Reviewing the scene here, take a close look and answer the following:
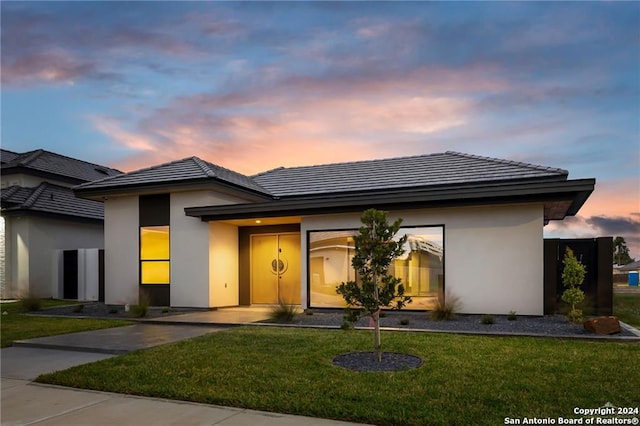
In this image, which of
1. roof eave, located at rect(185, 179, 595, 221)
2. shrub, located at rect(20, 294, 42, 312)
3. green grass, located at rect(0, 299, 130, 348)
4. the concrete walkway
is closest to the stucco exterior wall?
roof eave, located at rect(185, 179, 595, 221)

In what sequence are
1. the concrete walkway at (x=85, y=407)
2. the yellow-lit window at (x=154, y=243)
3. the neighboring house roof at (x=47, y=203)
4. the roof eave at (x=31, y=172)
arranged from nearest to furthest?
the concrete walkway at (x=85, y=407), the yellow-lit window at (x=154, y=243), the neighboring house roof at (x=47, y=203), the roof eave at (x=31, y=172)

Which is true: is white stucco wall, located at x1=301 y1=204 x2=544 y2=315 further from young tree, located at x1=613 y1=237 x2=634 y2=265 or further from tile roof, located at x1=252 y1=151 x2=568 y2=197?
young tree, located at x1=613 y1=237 x2=634 y2=265

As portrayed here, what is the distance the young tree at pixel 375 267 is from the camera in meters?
6.72

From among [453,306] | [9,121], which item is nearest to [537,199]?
[453,306]

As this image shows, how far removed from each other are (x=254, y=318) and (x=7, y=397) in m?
6.78

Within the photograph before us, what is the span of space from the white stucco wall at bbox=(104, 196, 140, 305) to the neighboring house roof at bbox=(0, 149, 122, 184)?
9472 mm

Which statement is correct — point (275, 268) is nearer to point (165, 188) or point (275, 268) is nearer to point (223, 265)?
point (223, 265)

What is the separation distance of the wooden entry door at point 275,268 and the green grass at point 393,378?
23.8 ft

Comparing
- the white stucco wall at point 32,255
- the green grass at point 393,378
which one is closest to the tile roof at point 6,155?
the white stucco wall at point 32,255

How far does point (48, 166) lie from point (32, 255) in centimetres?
614

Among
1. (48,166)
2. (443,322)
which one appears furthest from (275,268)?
(48,166)

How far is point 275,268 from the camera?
15.8 m

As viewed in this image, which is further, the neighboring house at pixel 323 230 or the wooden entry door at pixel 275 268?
the wooden entry door at pixel 275 268

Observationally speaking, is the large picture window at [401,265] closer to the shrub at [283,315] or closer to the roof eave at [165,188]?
the shrub at [283,315]
